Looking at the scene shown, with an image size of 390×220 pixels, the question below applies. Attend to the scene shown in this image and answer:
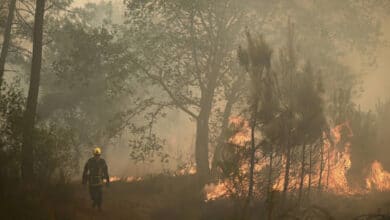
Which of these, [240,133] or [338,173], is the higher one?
[240,133]

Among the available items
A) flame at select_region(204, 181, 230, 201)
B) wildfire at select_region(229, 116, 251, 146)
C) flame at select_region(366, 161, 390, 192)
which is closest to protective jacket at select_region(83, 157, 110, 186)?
wildfire at select_region(229, 116, 251, 146)

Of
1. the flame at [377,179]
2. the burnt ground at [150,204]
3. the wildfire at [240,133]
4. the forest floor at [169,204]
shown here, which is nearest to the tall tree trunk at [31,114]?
the burnt ground at [150,204]

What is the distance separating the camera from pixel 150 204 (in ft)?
55.0

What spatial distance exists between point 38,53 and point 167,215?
22.8ft

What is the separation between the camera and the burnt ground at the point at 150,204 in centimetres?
1086

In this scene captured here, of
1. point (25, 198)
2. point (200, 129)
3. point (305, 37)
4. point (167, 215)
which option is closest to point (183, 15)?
point (200, 129)

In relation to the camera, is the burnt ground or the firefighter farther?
the firefighter

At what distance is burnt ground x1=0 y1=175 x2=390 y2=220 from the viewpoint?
427 inches

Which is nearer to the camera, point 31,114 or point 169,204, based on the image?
point 31,114

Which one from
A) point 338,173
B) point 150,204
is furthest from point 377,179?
point 150,204

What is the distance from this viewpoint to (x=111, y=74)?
2250 cm

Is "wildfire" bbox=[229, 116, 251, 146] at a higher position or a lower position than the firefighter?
higher

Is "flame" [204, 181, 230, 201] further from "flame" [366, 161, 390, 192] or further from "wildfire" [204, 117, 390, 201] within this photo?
"flame" [366, 161, 390, 192]

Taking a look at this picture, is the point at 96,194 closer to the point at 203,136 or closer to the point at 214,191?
the point at 214,191
